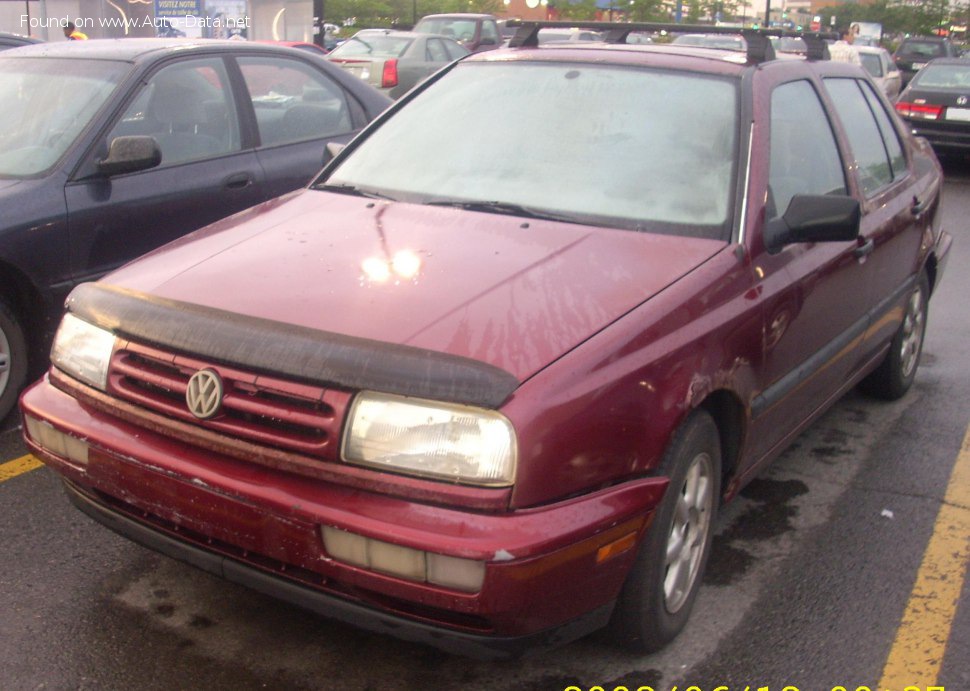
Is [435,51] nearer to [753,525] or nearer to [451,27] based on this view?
[451,27]

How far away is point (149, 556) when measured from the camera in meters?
3.53

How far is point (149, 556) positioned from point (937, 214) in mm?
3992

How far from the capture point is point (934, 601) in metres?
3.49

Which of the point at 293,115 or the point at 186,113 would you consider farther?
the point at 293,115

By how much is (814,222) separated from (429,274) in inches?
48.4

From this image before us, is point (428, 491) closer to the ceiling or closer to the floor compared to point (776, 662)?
closer to the ceiling

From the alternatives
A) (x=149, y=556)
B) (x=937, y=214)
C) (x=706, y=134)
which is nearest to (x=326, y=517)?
(x=149, y=556)

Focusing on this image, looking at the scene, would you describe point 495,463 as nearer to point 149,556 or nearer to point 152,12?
point 149,556

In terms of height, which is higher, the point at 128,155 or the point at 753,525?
the point at 128,155

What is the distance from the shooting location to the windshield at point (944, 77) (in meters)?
14.9

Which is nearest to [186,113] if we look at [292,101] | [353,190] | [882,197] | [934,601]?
[292,101]

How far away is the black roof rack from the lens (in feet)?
13.1

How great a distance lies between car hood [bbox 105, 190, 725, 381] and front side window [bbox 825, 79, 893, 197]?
4.80ft

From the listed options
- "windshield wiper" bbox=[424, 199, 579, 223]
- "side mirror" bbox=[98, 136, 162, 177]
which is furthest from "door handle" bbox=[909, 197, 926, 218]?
"side mirror" bbox=[98, 136, 162, 177]
